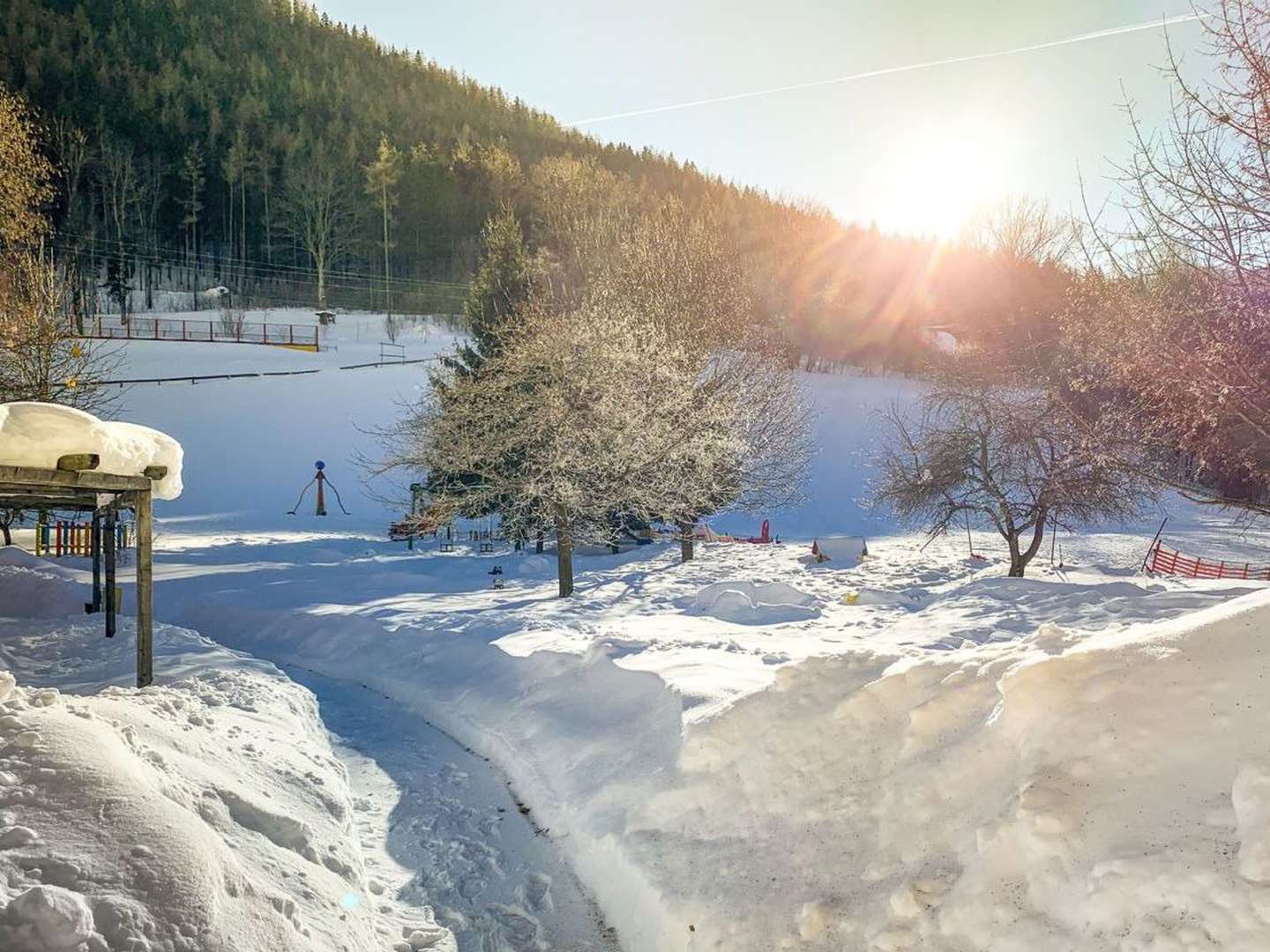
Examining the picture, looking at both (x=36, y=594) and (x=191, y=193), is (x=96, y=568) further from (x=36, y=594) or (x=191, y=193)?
(x=191, y=193)

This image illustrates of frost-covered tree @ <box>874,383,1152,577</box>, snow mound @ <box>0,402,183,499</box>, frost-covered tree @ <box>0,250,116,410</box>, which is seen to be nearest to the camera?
snow mound @ <box>0,402,183,499</box>

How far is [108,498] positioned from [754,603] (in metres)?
8.96

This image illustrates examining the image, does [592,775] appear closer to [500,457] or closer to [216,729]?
[216,729]

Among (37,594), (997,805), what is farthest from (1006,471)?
(37,594)

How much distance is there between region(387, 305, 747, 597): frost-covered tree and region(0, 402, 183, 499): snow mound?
5368mm

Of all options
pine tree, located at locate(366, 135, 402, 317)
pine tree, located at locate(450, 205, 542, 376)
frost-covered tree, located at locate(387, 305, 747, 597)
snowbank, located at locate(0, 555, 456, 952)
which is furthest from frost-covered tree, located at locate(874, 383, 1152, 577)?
pine tree, located at locate(366, 135, 402, 317)

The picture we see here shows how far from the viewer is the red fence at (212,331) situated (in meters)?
40.7

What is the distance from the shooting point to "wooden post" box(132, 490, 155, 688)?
7.75 metres

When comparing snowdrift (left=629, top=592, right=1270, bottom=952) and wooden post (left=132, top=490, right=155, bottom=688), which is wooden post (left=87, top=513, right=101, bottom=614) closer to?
wooden post (left=132, top=490, right=155, bottom=688)

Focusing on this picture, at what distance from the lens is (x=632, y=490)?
42.2ft

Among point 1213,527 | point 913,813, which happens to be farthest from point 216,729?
point 1213,527

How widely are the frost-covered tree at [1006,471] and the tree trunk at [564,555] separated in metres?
7.94

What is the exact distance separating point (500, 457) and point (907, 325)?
3889 cm

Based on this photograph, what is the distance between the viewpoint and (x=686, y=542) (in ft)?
60.2
